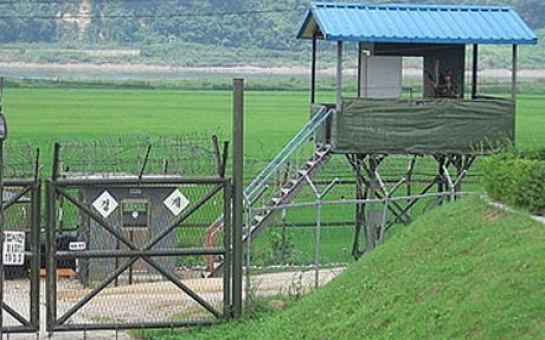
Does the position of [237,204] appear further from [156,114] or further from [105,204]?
[156,114]

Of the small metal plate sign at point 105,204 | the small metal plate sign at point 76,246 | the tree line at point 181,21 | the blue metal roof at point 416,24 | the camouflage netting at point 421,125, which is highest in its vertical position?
the tree line at point 181,21

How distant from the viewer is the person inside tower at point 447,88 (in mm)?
29922

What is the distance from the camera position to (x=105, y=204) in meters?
17.3

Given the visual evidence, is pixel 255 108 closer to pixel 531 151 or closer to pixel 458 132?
pixel 458 132

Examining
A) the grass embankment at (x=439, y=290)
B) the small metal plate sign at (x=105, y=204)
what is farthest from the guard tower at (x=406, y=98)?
the grass embankment at (x=439, y=290)

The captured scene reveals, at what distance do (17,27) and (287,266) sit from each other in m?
70.3

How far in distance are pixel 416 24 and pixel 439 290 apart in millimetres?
16147

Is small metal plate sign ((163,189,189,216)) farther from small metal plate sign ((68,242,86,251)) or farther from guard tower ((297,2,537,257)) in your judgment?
guard tower ((297,2,537,257))

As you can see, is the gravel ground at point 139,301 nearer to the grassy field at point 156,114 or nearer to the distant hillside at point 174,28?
the grassy field at point 156,114

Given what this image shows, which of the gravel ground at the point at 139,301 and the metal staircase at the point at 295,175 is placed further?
the metal staircase at the point at 295,175

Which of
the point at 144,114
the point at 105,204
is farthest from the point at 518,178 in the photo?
the point at 144,114

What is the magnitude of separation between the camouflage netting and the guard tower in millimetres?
20

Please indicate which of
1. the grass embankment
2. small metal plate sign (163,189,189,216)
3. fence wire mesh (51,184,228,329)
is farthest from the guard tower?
the grass embankment

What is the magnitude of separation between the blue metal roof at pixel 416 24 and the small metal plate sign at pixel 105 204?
35.2 feet
